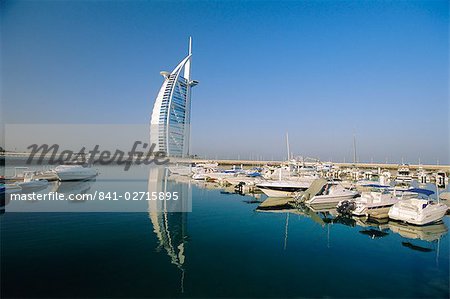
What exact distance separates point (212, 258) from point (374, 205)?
1335 cm

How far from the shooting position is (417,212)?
49.9 feet

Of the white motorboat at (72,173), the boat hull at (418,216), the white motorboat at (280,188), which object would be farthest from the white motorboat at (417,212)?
the white motorboat at (72,173)

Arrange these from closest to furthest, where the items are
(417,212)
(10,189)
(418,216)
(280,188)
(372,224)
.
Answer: (418,216), (417,212), (372,224), (10,189), (280,188)

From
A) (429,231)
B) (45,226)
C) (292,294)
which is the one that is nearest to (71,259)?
(45,226)

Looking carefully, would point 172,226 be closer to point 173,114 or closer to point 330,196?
point 330,196

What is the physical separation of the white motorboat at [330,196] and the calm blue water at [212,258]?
535cm

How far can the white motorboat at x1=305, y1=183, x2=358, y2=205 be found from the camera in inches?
823

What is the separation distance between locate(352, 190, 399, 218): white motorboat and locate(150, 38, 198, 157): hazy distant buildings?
3162 inches

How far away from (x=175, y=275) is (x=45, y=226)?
9.15 m

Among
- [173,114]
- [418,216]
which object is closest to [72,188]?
[418,216]

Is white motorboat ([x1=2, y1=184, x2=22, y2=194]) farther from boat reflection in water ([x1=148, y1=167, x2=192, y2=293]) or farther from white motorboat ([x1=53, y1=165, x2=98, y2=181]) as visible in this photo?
white motorboat ([x1=53, y1=165, x2=98, y2=181])

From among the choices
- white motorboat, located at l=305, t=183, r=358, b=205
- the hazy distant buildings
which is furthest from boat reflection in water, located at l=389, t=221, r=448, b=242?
the hazy distant buildings

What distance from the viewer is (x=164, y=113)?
9519cm

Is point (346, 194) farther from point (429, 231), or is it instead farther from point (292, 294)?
point (292, 294)
